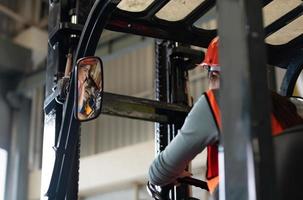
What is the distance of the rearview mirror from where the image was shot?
2238mm

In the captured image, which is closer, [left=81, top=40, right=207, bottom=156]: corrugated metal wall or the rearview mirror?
the rearview mirror

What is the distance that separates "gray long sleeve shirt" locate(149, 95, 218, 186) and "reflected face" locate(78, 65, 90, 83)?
0.41 m

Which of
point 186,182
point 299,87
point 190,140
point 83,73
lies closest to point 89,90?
point 83,73

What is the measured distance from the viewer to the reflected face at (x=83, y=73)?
7.45 feet

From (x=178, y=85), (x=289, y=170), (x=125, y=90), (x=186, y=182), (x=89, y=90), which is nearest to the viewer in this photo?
(x=289, y=170)

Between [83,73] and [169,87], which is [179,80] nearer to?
[169,87]

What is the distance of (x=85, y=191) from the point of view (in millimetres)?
10750

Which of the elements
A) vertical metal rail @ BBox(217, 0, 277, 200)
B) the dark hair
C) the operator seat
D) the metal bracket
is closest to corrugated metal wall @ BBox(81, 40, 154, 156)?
the metal bracket

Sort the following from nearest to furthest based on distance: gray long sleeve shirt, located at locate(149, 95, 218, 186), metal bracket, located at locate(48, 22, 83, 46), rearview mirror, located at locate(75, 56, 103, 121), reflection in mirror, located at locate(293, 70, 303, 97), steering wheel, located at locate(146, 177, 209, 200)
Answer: gray long sleeve shirt, located at locate(149, 95, 218, 186), rearview mirror, located at locate(75, 56, 103, 121), steering wheel, located at locate(146, 177, 209, 200), metal bracket, located at locate(48, 22, 83, 46), reflection in mirror, located at locate(293, 70, 303, 97)

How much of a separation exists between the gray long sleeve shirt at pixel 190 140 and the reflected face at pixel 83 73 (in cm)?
41

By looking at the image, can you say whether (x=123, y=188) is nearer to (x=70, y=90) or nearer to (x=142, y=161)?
(x=142, y=161)

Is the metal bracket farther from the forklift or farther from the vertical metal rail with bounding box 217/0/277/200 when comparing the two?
the vertical metal rail with bounding box 217/0/277/200

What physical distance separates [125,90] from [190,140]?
9.23 meters

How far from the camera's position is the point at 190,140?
203 cm
